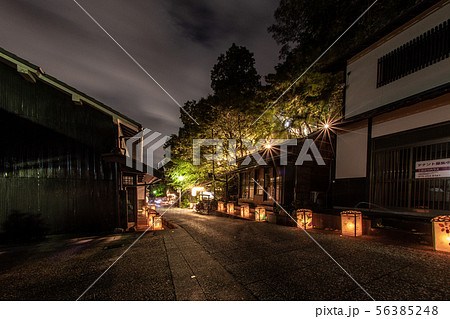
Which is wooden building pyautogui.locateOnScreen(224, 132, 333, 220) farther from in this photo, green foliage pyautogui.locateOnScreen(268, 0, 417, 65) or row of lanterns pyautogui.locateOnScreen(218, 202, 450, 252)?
green foliage pyautogui.locateOnScreen(268, 0, 417, 65)

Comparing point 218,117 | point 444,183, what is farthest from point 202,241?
point 218,117

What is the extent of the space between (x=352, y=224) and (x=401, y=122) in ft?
14.8

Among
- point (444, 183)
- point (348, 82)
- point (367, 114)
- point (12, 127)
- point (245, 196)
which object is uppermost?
point (348, 82)

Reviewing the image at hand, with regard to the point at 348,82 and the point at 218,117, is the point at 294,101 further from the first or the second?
the point at 218,117

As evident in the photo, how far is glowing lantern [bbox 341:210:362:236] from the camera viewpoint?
6.88 meters

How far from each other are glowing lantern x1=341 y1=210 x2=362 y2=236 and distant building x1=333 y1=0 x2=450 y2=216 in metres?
1.62

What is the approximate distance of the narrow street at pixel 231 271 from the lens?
11.0 feet

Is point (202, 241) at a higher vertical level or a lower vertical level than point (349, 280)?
lower

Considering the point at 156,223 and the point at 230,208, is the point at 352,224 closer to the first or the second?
the point at 156,223

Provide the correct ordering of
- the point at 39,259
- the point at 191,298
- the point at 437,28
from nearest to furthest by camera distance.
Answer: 1. the point at 191,298
2. the point at 39,259
3. the point at 437,28

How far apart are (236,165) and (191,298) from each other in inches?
647

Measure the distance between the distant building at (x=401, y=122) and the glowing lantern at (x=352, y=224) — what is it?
5.32 ft

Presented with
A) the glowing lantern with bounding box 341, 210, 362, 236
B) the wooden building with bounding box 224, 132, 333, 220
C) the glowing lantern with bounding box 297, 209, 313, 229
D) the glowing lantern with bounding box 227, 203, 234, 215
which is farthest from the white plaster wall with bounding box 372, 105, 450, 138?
the glowing lantern with bounding box 227, 203, 234, 215

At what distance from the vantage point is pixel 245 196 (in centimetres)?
1823
